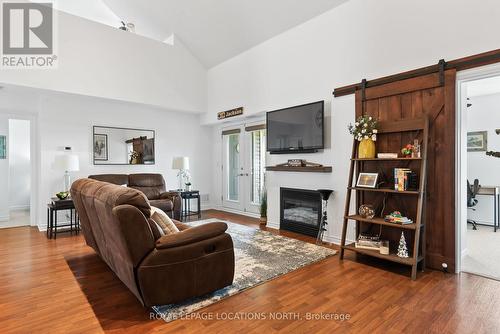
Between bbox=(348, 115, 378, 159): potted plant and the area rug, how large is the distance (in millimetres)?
1399

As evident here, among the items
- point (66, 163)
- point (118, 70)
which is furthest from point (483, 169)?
point (66, 163)

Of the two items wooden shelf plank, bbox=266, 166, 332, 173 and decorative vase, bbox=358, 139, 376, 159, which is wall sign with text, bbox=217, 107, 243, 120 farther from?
decorative vase, bbox=358, 139, 376, 159

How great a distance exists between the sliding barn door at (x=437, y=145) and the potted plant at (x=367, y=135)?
307 millimetres

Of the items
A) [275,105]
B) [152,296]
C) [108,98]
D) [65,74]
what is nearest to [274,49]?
[275,105]

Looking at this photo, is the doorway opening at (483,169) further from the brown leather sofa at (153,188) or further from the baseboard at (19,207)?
the baseboard at (19,207)

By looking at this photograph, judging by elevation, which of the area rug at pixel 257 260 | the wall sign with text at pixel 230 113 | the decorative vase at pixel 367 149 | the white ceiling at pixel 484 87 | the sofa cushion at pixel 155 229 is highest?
the white ceiling at pixel 484 87

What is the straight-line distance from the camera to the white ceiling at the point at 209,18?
462 centimetres

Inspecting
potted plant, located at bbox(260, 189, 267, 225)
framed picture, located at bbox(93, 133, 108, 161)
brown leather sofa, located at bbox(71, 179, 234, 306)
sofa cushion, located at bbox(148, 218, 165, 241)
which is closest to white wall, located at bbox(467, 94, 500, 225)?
potted plant, located at bbox(260, 189, 267, 225)

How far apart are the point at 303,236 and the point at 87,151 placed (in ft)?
15.1

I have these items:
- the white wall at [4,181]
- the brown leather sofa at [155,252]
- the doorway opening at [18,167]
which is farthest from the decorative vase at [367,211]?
the doorway opening at [18,167]

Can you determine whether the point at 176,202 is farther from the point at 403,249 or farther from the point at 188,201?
the point at 403,249

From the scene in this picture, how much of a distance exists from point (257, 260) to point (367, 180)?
1.69m

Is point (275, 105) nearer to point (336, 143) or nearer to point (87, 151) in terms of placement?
point (336, 143)

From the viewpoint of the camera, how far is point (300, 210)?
4812mm
